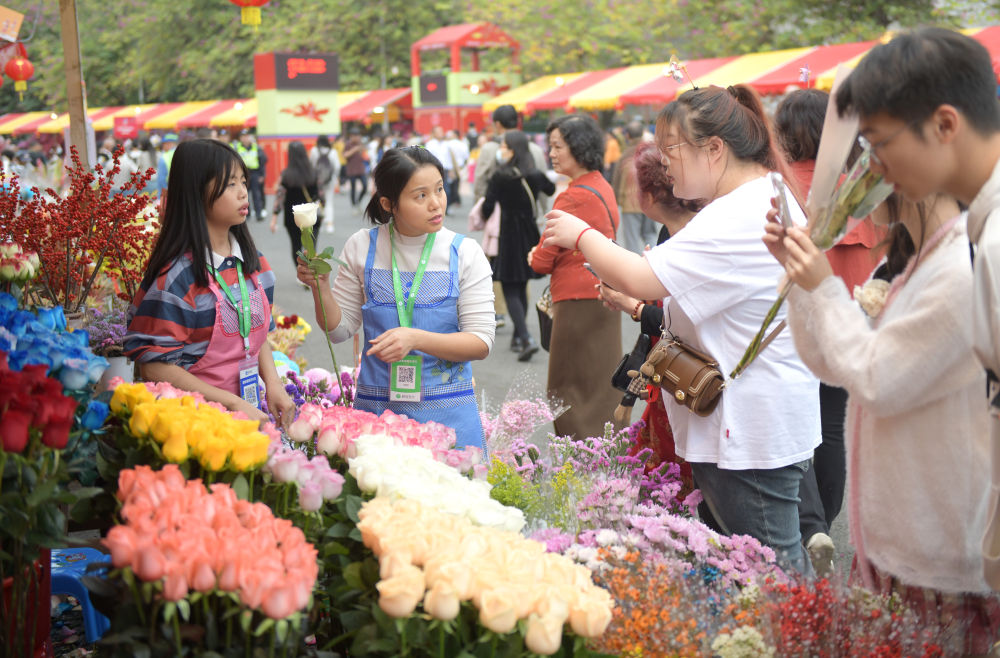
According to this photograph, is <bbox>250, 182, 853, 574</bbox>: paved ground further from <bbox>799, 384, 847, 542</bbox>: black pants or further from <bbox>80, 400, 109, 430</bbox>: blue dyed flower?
<bbox>80, 400, 109, 430</bbox>: blue dyed flower

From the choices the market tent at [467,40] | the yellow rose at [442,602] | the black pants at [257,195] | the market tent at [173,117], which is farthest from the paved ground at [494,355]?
the market tent at [173,117]

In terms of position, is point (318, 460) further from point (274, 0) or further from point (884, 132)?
point (274, 0)

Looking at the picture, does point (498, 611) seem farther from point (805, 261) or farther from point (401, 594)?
point (805, 261)

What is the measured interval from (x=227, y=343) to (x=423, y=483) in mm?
1075

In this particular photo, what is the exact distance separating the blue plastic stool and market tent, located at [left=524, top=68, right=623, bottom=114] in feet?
81.9

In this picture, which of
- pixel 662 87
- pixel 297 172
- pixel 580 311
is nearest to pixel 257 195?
pixel 662 87

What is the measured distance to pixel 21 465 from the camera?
150cm

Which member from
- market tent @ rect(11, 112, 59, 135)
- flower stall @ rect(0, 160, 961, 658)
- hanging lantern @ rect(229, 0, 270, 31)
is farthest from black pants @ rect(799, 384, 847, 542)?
market tent @ rect(11, 112, 59, 135)

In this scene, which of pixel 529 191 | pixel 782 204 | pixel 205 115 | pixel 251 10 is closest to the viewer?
pixel 782 204

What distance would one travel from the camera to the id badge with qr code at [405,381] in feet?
9.80

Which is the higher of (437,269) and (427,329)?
(437,269)

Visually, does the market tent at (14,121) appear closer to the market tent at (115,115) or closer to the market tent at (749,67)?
the market tent at (115,115)

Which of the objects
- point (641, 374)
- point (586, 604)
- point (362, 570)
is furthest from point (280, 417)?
point (586, 604)

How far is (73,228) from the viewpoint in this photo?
10.4ft
